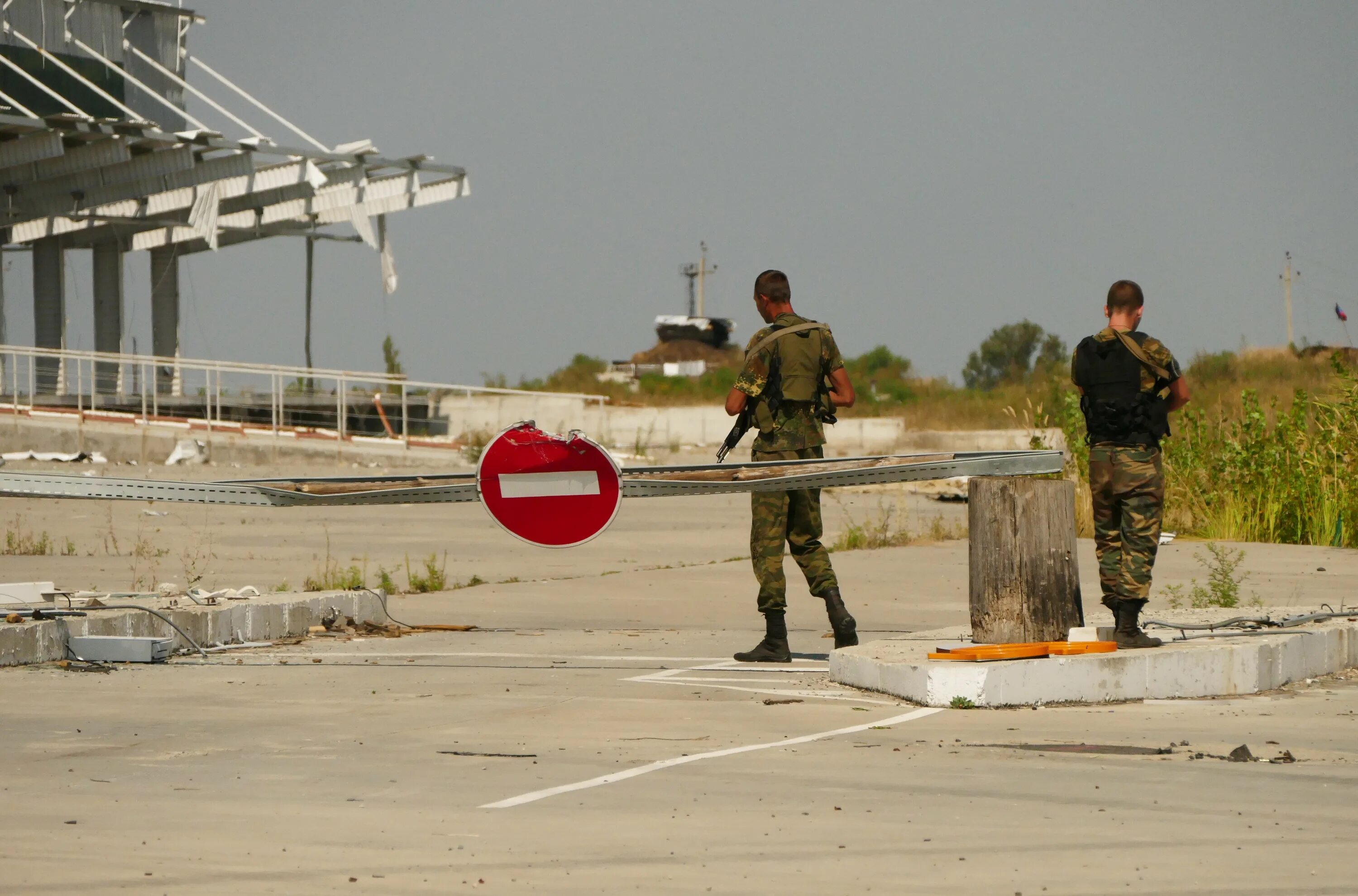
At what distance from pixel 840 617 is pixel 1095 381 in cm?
195

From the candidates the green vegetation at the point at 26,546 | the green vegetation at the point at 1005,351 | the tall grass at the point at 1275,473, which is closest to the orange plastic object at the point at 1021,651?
the tall grass at the point at 1275,473

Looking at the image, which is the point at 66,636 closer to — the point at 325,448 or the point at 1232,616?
the point at 1232,616

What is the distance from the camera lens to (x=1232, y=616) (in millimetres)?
10250

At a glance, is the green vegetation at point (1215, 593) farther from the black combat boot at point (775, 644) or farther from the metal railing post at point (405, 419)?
the metal railing post at point (405, 419)

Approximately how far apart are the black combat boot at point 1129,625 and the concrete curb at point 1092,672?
12 centimetres

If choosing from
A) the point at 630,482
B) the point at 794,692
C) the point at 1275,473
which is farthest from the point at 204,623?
the point at 1275,473

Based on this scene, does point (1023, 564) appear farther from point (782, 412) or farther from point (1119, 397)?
point (782, 412)

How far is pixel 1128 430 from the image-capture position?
8805 mm

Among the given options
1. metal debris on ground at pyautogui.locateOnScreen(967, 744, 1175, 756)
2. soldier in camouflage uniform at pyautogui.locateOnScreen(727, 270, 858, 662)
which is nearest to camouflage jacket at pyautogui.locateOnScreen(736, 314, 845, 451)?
soldier in camouflage uniform at pyautogui.locateOnScreen(727, 270, 858, 662)

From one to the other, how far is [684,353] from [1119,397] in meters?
83.9

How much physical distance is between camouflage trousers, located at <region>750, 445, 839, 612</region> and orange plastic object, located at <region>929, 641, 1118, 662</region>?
1.39m

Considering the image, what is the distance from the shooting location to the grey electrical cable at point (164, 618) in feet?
33.3

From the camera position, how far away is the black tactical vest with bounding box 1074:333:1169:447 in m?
8.78

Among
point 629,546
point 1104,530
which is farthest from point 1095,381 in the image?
point 629,546
